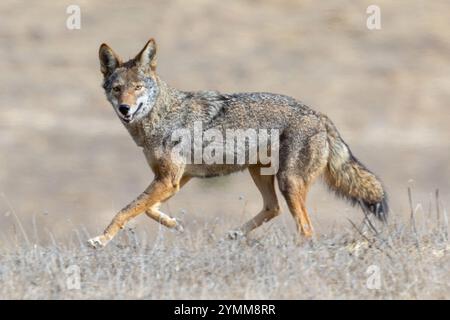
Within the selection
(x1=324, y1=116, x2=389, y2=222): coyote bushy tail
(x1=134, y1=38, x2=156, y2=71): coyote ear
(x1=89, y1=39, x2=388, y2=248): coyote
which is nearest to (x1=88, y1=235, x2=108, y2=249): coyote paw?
(x1=89, y1=39, x2=388, y2=248): coyote

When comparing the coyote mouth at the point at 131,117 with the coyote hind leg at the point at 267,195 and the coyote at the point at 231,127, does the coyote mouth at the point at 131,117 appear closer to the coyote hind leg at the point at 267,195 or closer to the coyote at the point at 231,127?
the coyote at the point at 231,127

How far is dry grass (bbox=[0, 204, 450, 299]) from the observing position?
7.03 m

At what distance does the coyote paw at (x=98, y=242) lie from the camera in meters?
8.52

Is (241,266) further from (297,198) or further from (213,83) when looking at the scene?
(213,83)

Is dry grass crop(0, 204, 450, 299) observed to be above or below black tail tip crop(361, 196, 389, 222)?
below

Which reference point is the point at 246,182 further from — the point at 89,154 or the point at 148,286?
the point at 148,286

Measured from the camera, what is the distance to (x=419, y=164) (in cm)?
1881

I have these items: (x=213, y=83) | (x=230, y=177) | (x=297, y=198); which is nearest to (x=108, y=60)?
(x=297, y=198)

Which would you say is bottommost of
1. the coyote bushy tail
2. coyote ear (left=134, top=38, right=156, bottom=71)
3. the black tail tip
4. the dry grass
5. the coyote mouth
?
the dry grass

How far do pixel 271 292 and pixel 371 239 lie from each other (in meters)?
1.60

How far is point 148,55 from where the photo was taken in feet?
31.2

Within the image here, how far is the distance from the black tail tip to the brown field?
21 centimetres

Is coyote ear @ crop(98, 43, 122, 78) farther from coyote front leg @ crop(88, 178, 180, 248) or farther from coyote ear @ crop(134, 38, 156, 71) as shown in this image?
coyote front leg @ crop(88, 178, 180, 248)

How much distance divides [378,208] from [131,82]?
241 centimetres
